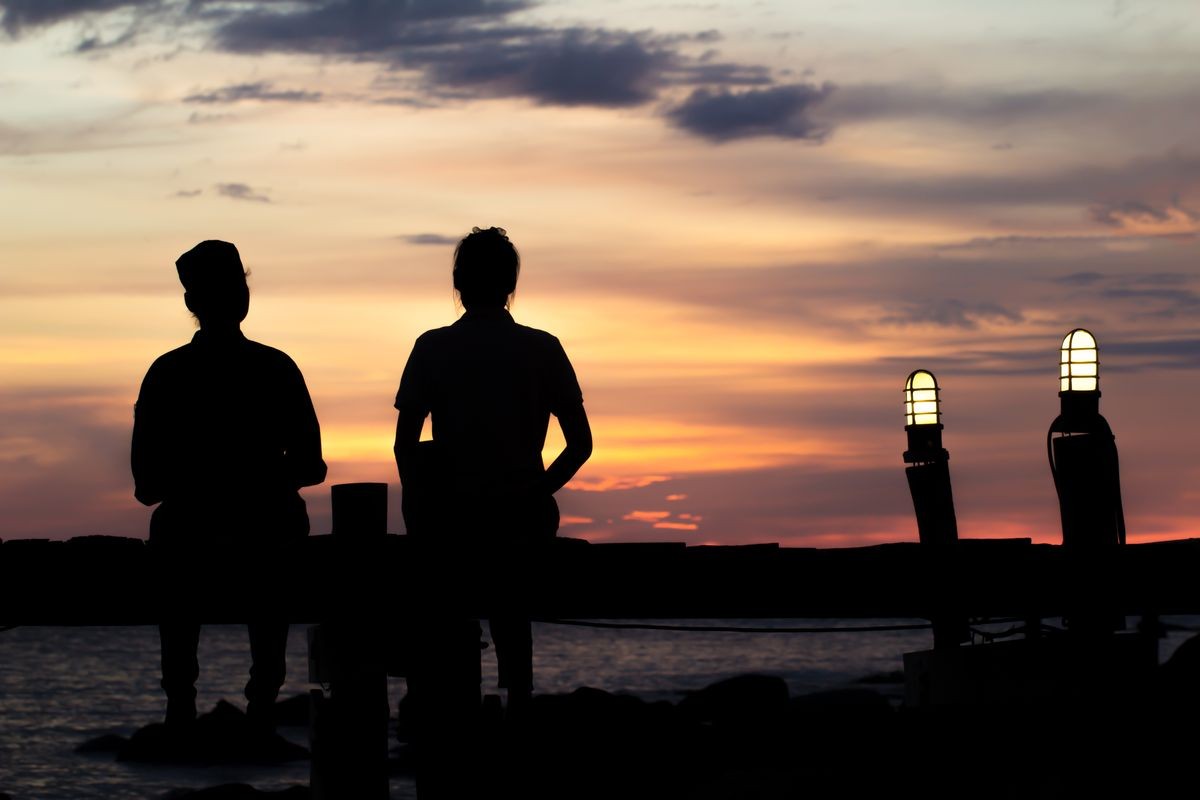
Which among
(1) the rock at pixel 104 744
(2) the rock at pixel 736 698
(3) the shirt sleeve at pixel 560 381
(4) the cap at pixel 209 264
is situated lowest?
(1) the rock at pixel 104 744

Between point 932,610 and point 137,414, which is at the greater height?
point 137,414

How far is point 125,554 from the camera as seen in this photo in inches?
247

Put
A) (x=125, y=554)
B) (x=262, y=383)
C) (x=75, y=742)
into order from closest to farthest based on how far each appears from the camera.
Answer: (x=262, y=383) < (x=125, y=554) < (x=75, y=742)

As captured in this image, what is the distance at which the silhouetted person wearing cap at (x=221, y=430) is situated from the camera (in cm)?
577

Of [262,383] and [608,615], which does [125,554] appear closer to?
[262,383]

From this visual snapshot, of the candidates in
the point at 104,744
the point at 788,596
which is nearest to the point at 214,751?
the point at 104,744

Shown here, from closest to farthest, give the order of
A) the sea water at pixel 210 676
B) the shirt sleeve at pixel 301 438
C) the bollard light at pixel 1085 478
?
the shirt sleeve at pixel 301 438 < the bollard light at pixel 1085 478 < the sea water at pixel 210 676

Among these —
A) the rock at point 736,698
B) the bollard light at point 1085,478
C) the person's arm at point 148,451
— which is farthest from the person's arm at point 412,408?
the rock at point 736,698

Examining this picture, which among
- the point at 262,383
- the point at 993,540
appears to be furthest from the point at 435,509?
the point at 993,540

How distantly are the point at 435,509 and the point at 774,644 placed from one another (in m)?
89.2

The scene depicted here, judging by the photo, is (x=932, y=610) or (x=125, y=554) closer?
(x=125, y=554)

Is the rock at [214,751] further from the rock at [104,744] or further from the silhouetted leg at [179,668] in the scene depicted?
the silhouetted leg at [179,668]

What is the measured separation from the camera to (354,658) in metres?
6.50

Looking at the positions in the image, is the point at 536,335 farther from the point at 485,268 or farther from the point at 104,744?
the point at 104,744
